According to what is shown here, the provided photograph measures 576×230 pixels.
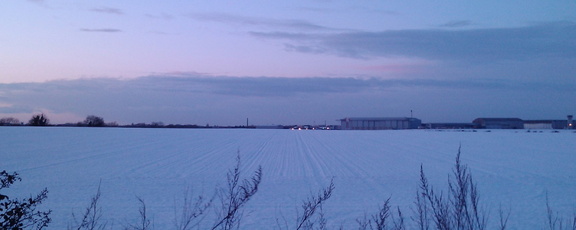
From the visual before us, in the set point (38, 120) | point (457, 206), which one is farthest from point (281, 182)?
point (38, 120)

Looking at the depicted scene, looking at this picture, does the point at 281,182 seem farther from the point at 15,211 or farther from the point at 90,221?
the point at 15,211

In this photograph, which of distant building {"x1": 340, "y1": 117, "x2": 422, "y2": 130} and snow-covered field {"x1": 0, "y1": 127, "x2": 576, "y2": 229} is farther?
distant building {"x1": 340, "y1": 117, "x2": 422, "y2": 130}

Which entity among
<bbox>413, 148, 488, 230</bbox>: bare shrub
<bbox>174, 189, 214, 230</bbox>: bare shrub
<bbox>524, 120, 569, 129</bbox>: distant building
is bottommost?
<bbox>174, 189, 214, 230</bbox>: bare shrub

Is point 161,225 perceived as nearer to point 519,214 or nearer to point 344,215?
point 344,215

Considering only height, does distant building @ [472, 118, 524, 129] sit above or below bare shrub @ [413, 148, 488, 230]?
above

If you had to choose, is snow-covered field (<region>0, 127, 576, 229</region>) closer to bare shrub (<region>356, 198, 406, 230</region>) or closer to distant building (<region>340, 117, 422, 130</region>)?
bare shrub (<region>356, 198, 406, 230</region>)

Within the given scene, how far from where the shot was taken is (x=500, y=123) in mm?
134125

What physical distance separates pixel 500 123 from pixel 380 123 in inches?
1297

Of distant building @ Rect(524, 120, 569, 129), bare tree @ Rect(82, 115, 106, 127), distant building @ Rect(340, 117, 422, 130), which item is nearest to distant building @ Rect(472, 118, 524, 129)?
distant building @ Rect(524, 120, 569, 129)

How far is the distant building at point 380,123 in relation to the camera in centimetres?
13150

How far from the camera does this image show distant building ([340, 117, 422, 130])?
431ft

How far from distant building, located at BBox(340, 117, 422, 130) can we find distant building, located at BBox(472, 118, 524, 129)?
18232 mm

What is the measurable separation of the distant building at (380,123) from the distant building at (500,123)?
18.2 metres

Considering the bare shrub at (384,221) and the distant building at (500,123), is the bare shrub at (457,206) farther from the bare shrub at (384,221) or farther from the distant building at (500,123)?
the distant building at (500,123)
